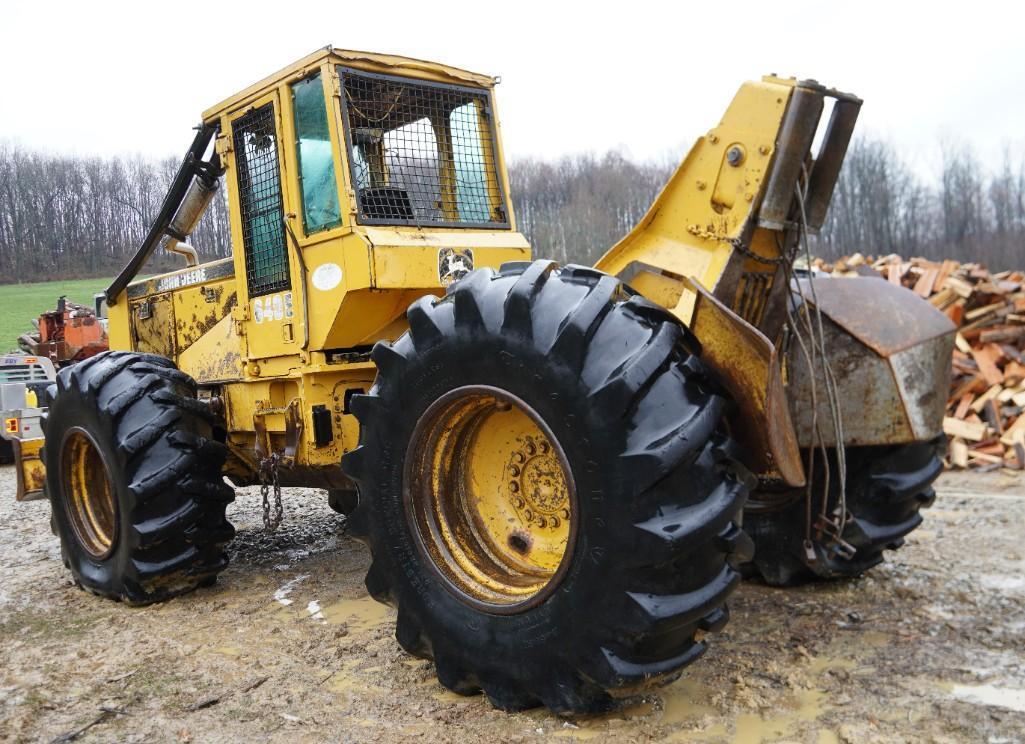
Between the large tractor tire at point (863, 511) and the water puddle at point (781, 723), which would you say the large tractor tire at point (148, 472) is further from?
the water puddle at point (781, 723)

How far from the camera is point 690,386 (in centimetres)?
274

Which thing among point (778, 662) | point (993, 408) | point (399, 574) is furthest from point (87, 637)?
point (993, 408)

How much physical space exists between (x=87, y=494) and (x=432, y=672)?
2896mm

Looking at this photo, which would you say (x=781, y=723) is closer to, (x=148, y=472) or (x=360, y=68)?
(x=148, y=472)

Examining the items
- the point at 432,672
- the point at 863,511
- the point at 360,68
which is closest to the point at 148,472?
the point at 432,672

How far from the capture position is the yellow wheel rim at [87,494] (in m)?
5.11

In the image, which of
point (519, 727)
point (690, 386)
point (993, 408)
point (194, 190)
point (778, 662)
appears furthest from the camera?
point (993, 408)

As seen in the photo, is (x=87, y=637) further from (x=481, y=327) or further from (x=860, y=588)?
(x=860, y=588)

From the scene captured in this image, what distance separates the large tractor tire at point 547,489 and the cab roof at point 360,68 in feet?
5.48

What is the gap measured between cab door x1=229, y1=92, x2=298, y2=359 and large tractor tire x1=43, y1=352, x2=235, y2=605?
55 cm

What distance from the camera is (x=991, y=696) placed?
10.0 ft

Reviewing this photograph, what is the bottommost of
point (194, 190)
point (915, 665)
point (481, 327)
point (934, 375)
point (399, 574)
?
point (915, 665)

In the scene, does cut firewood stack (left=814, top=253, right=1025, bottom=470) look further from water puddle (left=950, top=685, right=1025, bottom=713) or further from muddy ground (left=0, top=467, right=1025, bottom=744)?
water puddle (left=950, top=685, right=1025, bottom=713)

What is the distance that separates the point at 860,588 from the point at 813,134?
2.38 meters
